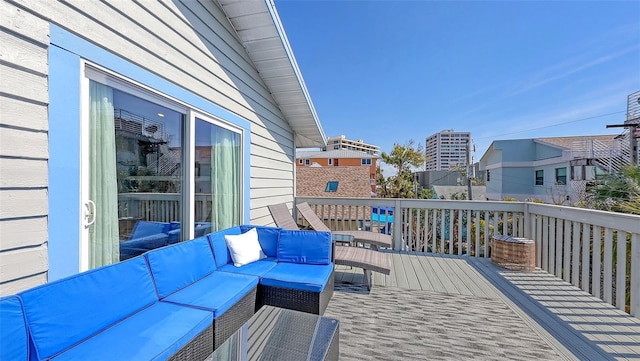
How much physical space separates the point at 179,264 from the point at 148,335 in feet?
2.54

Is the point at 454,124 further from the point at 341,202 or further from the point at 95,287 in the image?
the point at 95,287

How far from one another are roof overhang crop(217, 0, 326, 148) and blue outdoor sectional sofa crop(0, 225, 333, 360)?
276 centimetres

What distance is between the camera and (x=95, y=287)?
152 cm

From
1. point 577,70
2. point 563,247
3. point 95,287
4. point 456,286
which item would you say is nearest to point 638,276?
point 563,247

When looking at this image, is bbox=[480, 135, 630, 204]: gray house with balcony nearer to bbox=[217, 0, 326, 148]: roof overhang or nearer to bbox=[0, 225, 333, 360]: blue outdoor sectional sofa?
bbox=[217, 0, 326, 148]: roof overhang

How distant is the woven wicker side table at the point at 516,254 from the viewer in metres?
3.86

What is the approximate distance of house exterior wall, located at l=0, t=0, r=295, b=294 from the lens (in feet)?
4.46

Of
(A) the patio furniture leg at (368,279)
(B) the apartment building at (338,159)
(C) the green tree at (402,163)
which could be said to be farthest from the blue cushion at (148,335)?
(B) the apartment building at (338,159)

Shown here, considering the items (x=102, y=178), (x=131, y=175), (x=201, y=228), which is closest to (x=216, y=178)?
(x=201, y=228)

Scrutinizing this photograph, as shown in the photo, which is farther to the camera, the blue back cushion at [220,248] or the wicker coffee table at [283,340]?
the blue back cushion at [220,248]

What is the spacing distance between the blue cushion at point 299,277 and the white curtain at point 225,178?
1.14 metres

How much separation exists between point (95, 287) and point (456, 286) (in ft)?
12.7

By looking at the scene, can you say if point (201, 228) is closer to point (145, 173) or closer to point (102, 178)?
point (145, 173)

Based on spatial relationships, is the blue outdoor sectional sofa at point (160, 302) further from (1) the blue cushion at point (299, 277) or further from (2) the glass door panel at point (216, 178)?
(2) the glass door panel at point (216, 178)
